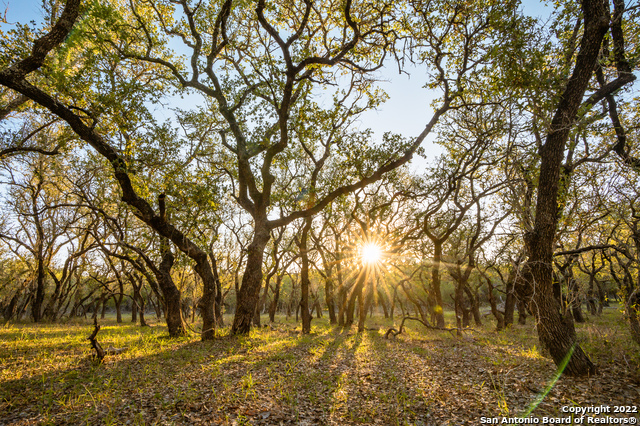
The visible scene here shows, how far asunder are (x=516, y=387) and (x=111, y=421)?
8210mm

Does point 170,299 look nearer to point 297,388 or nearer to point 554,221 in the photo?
point 297,388

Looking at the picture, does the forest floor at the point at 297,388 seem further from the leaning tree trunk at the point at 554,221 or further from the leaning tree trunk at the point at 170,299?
the leaning tree trunk at the point at 170,299

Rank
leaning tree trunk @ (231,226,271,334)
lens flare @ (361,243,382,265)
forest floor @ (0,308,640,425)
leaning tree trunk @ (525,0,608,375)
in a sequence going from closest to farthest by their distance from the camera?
forest floor @ (0,308,640,425) → leaning tree trunk @ (525,0,608,375) → leaning tree trunk @ (231,226,271,334) → lens flare @ (361,243,382,265)

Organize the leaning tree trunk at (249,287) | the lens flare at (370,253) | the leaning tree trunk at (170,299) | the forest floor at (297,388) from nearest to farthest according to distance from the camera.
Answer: the forest floor at (297,388), the leaning tree trunk at (249,287), the leaning tree trunk at (170,299), the lens flare at (370,253)

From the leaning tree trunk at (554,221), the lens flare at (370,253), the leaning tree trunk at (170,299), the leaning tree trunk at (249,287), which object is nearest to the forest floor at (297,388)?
the leaning tree trunk at (554,221)

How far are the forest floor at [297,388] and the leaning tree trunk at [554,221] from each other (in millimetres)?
610

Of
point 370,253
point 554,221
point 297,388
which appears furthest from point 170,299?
point 554,221

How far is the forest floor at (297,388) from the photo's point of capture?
5.26m

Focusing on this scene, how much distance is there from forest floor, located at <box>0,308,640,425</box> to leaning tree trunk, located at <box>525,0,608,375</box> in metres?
0.61

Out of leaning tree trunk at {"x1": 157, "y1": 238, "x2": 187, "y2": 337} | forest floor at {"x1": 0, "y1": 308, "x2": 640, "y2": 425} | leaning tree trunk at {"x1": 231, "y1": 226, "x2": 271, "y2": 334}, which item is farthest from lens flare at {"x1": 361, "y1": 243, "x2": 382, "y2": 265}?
leaning tree trunk at {"x1": 157, "y1": 238, "x2": 187, "y2": 337}

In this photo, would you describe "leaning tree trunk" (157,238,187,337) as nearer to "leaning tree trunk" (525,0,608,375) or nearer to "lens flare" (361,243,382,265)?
"lens flare" (361,243,382,265)

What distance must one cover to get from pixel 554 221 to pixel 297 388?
25.0 ft

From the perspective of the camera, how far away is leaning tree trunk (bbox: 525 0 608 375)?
22.6 feet

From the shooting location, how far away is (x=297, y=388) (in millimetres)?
6844
